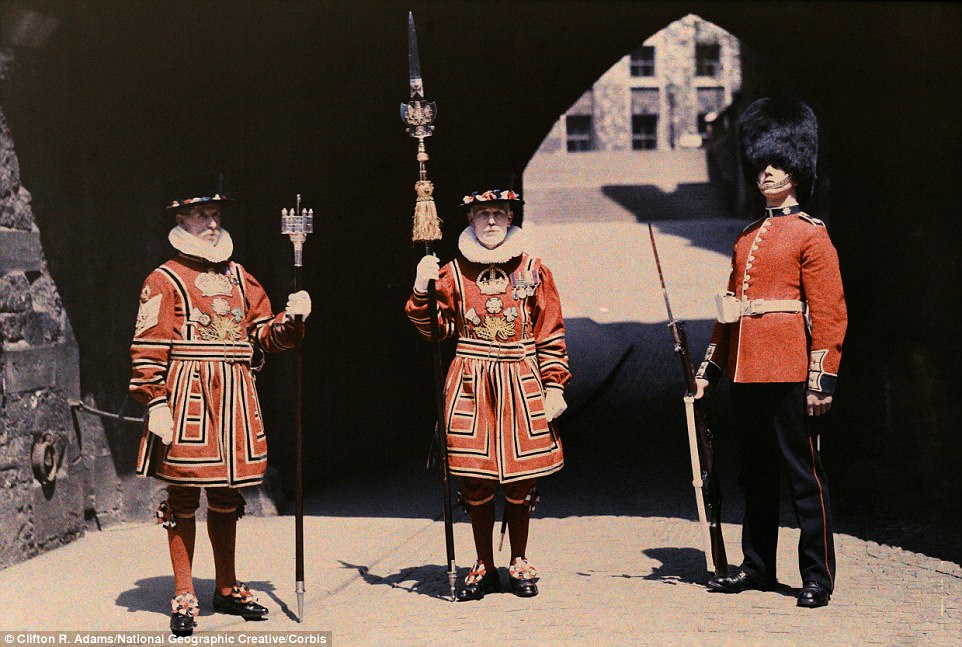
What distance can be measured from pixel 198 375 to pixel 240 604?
1018 mm

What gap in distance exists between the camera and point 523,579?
6219mm

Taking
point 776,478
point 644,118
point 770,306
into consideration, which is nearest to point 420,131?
point 770,306

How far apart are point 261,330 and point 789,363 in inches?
Answer: 90.8

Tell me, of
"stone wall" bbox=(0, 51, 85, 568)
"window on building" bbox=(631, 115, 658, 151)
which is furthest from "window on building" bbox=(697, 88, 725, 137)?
"stone wall" bbox=(0, 51, 85, 568)

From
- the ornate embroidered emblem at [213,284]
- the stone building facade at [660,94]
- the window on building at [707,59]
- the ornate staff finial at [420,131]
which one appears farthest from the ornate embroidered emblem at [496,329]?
the window on building at [707,59]

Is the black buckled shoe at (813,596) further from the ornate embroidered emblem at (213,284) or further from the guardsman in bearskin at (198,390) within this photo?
the ornate embroidered emblem at (213,284)

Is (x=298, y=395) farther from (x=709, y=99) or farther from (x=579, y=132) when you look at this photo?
(x=579, y=132)

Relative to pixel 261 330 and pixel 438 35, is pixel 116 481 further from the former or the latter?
pixel 438 35

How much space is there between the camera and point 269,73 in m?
9.20

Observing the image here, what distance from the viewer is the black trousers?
601cm

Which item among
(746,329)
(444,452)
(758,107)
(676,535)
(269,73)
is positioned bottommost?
(676,535)

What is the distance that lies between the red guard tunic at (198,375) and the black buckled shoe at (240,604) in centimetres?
51

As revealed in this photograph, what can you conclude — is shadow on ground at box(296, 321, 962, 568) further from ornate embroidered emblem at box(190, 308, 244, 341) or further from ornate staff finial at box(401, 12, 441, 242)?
ornate staff finial at box(401, 12, 441, 242)

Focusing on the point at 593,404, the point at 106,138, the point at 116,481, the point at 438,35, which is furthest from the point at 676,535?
the point at 593,404
